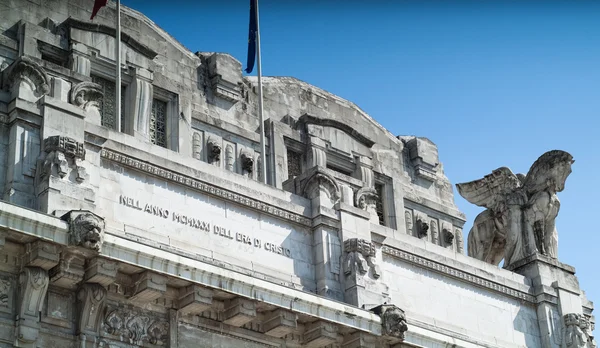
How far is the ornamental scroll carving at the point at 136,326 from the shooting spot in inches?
922

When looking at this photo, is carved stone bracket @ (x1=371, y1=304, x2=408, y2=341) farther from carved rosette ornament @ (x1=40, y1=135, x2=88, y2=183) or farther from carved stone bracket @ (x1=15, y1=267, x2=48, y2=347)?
carved stone bracket @ (x1=15, y1=267, x2=48, y2=347)

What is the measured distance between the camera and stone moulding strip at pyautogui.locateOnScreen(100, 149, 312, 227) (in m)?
25.2

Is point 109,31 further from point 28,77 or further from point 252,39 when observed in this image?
point 28,77

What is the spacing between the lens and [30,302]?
22.3m

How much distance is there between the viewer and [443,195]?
40.0m

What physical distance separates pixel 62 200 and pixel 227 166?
9.87 metres

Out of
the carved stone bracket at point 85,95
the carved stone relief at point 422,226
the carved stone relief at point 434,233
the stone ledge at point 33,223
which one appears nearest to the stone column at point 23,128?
the carved stone bracket at point 85,95

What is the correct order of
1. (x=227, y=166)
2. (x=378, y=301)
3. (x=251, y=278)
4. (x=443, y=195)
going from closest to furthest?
1. (x=251, y=278)
2. (x=378, y=301)
3. (x=227, y=166)
4. (x=443, y=195)

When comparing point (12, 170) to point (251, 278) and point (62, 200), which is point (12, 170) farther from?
point (251, 278)

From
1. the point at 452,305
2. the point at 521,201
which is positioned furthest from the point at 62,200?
the point at 521,201

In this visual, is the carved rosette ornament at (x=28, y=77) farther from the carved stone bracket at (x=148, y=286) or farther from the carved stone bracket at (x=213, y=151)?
the carved stone bracket at (x=213, y=151)

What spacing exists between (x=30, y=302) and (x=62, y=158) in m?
3.01

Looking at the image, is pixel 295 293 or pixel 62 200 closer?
pixel 62 200

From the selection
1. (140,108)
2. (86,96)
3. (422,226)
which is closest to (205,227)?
(86,96)
